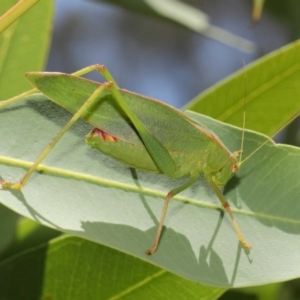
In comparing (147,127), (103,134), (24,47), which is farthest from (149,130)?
(24,47)

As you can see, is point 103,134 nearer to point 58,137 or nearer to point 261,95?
point 58,137

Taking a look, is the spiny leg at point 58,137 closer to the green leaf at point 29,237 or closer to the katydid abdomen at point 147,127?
the katydid abdomen at point 147,127

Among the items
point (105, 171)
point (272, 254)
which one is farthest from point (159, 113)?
point (272, 254)

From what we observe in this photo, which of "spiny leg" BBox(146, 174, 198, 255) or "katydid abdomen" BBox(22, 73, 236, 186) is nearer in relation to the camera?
"spiny leg" BBox(146, 174, 198, 255)

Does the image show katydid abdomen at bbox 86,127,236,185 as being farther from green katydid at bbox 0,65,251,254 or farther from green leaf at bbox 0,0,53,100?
green leaf at bbox 0,0,53,100

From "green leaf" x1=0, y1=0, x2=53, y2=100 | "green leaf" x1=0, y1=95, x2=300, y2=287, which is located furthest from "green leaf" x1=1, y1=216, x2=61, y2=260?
"green leaf" x1=0, y1=0, x2=53, y2=100

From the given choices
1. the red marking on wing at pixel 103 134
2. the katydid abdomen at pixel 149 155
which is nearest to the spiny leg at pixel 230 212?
the katydid abdomen at pixel 149 155
